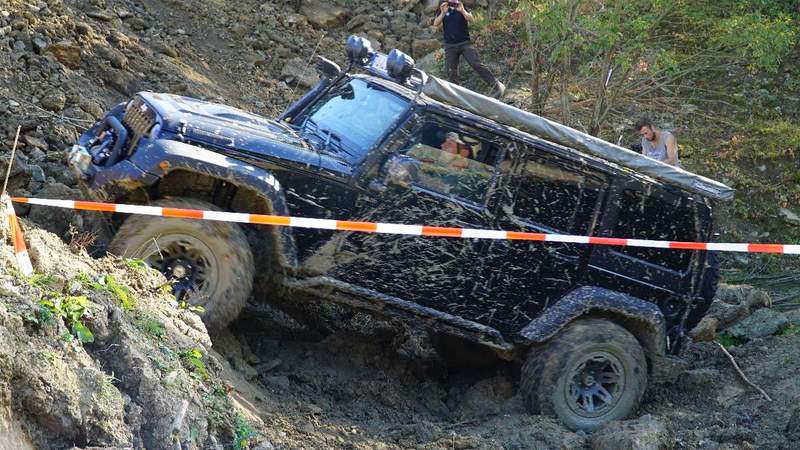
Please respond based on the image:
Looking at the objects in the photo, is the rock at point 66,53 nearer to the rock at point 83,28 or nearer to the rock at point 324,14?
the rock at point 83,28

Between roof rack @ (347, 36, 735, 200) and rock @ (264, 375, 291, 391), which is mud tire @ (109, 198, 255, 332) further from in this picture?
roof rack @ (347, 36, 735, 200)

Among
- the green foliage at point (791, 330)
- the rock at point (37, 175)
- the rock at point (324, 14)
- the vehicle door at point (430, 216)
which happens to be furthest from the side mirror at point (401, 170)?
the rock at point (324, 14)

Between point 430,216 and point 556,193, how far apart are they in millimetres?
938

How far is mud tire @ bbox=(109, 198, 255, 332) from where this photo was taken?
6516 mm

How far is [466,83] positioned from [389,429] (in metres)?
9.32

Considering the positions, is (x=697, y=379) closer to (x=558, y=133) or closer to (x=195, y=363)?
(x=558, y=133)

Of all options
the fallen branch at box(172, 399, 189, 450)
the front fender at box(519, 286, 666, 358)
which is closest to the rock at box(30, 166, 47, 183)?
the front fender at box(519, 286, 666, 358)

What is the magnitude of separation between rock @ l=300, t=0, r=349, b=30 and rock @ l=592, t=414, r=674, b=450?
10.4 meters

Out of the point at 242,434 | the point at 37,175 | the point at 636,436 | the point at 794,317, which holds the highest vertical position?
the point at 794,317

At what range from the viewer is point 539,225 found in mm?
7312

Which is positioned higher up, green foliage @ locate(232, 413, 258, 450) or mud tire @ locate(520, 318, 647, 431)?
mud tire @ locate(520, 318, 647, 431)

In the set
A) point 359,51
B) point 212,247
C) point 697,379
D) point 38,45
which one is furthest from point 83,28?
point 697,379

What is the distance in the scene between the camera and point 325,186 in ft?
22.5

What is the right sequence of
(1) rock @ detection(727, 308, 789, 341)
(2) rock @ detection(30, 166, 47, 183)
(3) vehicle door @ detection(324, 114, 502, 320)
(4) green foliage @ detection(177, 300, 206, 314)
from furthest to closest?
(1) rock @ detection(727, 308, 789, 341) → (2) rock @ detection(30, 166, 47, 183) → (3) vehicle door @ detection(324, 114, 502, 320) → (4) green foliage @ detection(177, 300, 206, 314)
